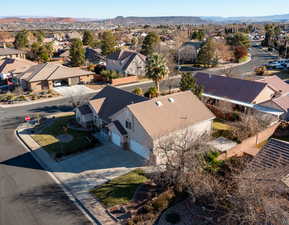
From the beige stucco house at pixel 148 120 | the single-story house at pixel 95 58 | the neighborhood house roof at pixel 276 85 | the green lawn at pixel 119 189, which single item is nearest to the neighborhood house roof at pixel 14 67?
the single-story house at pixel 95 58

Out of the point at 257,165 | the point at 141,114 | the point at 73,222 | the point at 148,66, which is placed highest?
the point at 148,66

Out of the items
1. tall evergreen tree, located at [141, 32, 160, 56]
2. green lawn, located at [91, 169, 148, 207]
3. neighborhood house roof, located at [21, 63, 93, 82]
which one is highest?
tall evergreen tree, located at [141, 32, 160, 56]

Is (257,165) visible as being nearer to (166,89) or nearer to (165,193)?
(165,193)

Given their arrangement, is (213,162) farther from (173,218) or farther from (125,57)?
(125,57)

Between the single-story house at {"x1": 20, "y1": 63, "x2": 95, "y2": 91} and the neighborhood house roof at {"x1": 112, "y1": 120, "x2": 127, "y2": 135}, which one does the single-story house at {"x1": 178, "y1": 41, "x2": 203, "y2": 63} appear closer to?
the single-story house at {"x1": 20, "y1": 63, "x2": 95, "y2": 91}

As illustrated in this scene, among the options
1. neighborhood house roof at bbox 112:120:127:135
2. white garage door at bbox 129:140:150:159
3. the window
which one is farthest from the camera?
neighborhood house roof at bbox 112:120:127:135

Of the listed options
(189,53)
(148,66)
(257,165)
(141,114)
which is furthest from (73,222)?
(189,53)

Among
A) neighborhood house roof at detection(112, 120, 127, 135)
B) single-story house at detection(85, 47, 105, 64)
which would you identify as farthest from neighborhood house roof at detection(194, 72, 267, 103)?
single-story house at detection(85, 47, 105, 64)
